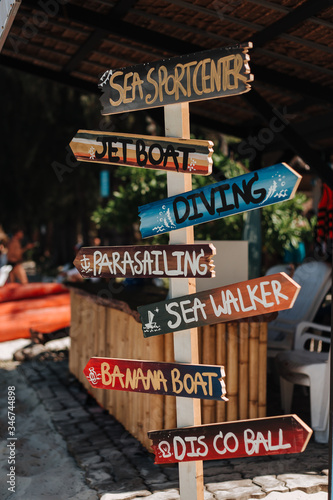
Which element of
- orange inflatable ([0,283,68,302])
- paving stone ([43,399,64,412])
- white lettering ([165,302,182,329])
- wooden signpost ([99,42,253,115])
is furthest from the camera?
orange inflatable ([0,283,68,302])

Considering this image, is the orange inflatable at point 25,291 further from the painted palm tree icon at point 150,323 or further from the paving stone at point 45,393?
the painted palm tree icon at point 150,323

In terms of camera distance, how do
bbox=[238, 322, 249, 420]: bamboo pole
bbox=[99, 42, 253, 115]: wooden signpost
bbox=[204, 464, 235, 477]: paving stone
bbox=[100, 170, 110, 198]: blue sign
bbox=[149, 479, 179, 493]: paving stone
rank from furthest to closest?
1. bbox=[100, 170, 110, 198]: blue sign
2. bbox=[238, 322, 249, 420]: bamboo pole
3. bbox=[204, 464, 235, 477]: paving stone
4. bbox=[149, 479, 179, 493]: paving stone
5. bbox=[99, 42, 253, 115]: wooden signpost

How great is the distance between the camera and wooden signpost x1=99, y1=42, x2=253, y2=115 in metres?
2.40

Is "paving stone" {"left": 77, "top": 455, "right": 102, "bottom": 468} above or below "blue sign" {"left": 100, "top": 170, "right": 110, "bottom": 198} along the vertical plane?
below

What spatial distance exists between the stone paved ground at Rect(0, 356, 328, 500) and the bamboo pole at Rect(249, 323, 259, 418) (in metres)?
0.37

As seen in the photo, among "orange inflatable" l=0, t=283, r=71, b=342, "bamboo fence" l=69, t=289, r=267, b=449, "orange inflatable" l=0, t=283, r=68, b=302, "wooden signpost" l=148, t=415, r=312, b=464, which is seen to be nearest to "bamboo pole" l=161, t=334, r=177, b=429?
"bamboo fence" l=69, t=289, r=267, b=449

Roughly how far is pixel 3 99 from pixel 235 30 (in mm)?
16103

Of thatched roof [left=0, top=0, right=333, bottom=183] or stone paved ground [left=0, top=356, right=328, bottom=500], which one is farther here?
thatched roof [left=0, top=0, right=333, bottom=183]

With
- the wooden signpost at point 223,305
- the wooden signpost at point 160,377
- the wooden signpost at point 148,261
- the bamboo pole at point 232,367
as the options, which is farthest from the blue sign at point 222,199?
the bamboo pole at point 232,367

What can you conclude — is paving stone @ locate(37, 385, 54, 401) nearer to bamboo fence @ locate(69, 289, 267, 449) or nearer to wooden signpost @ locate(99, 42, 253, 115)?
bamboo fence @ locate(69, 289, 267, 449)

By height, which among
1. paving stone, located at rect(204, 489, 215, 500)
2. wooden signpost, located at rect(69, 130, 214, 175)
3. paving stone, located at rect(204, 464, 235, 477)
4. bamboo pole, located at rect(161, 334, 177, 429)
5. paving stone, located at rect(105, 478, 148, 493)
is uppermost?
wooden signpost, located at rect(69, 130, 214, 175)

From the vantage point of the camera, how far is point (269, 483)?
3443 mm

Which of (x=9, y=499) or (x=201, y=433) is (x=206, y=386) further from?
(x=9, y=499)

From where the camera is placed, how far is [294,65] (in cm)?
465
